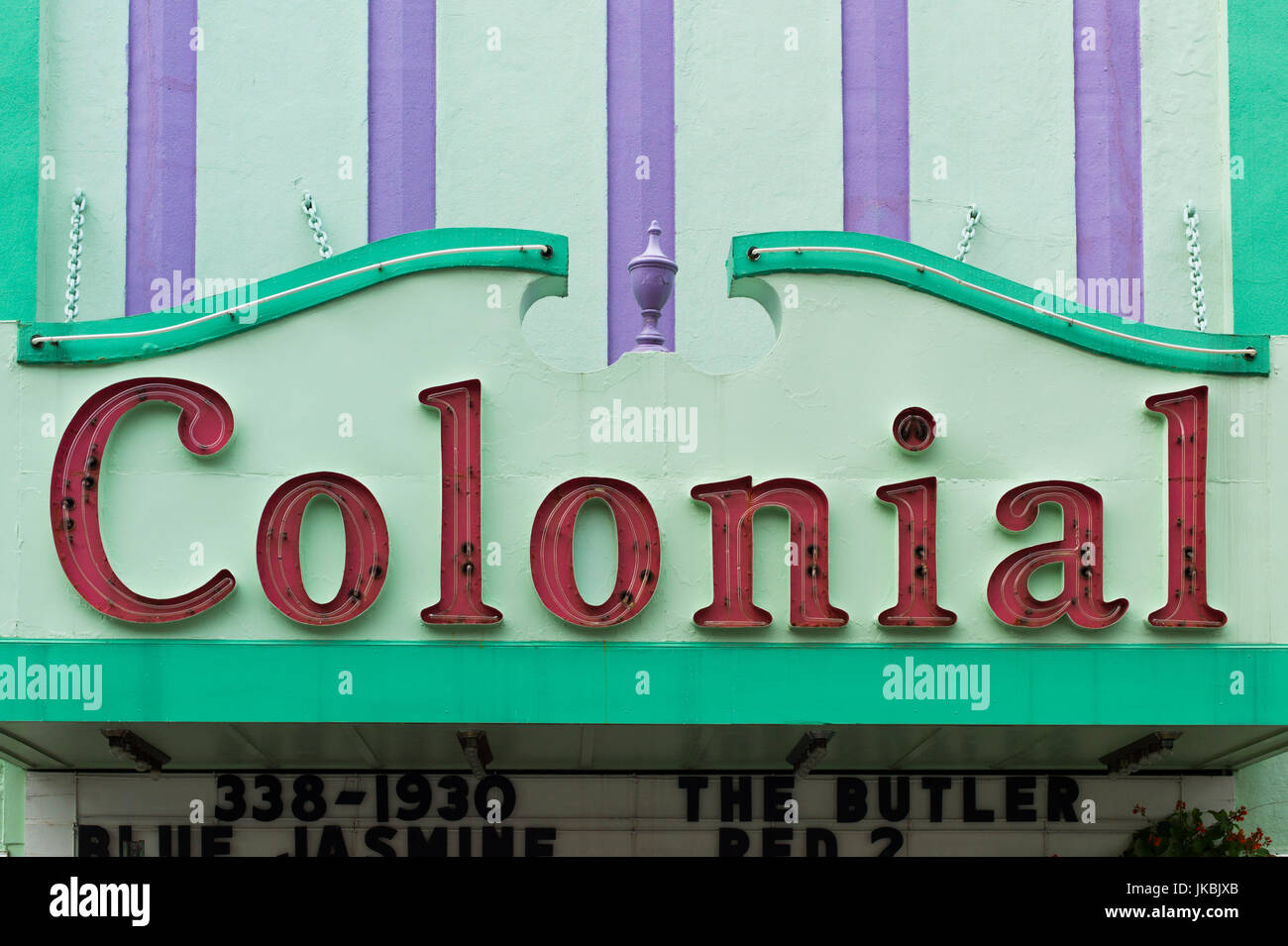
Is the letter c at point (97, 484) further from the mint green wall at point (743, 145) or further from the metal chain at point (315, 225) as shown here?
the mint green wall at point (743, 145)

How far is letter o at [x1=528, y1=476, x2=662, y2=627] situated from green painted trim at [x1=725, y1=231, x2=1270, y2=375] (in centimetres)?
203

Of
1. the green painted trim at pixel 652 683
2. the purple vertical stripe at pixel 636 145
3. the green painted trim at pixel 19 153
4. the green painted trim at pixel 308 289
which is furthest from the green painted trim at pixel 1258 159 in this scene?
the green painted trim at pixel 19 153

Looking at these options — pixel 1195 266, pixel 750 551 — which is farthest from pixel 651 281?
pixel 1195 266

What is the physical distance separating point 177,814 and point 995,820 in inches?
281

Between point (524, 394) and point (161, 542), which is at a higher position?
point (524, 394)

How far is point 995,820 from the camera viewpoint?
15.1 metres

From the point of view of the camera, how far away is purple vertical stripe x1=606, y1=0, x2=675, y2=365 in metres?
16.0

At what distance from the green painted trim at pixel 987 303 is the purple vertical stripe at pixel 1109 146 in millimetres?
2759

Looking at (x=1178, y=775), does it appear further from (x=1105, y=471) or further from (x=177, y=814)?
(x=177, y=814)

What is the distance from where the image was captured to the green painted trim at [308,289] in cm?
1288

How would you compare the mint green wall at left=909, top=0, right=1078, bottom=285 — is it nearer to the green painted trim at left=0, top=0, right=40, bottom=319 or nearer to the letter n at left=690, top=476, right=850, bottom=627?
the letter n at left=690, top=476, right=850, bottom=627

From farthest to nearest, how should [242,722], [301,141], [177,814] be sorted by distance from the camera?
[301,141], [177,814], [242,722]

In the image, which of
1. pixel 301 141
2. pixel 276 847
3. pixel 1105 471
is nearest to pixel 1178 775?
pixel 1105 471

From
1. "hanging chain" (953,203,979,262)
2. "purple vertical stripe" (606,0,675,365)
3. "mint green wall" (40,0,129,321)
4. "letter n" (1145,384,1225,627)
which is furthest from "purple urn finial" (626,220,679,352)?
"mint green wall" (40,0,129,321)
